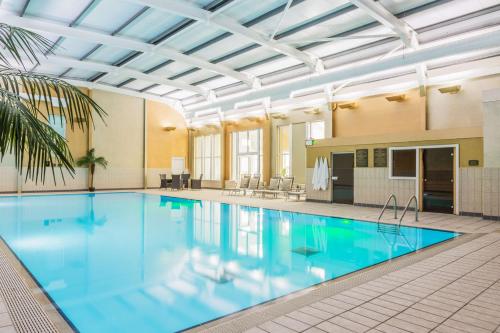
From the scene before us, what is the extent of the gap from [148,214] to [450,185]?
24.9 feet

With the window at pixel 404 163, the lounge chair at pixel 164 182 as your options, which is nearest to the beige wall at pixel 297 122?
the window at pixel 404 163

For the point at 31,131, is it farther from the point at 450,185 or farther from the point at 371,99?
the point at 371,99

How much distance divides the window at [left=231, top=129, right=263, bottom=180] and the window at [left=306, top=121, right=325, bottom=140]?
9.26 ft

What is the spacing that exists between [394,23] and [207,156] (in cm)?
1279

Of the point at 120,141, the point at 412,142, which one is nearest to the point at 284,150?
the point at 412,142

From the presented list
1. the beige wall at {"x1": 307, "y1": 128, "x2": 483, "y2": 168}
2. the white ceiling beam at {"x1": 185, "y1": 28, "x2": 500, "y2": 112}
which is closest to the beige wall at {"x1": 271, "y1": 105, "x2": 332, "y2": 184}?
the beige wall at {"x1": 307, "y1": 128, "x2": 483, "y2": 168}

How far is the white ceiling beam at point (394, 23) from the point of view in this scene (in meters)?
7.80

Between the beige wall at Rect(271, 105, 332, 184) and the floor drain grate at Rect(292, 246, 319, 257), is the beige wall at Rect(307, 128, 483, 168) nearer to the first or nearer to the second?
the beige wall at Rect(271, 105, 332, 184)

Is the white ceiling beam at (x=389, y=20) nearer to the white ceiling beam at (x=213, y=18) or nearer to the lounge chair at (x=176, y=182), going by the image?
the white ceiling beam at (x=213, y=18)

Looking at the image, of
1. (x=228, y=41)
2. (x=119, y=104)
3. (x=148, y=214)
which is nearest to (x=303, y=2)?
(x=228, y=41)

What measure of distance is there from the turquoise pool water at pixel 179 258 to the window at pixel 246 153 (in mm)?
8278

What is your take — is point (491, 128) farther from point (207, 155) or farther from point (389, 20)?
point (207, 155)

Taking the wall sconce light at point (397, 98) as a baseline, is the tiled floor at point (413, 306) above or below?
below

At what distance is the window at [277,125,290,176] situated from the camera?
50.3 ft
